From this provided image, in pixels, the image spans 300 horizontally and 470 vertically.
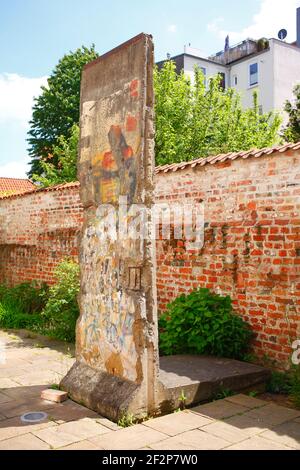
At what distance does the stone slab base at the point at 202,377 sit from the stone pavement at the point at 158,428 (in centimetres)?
13

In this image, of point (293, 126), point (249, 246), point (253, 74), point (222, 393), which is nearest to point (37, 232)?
point (249, 246)

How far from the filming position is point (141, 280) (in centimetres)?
446

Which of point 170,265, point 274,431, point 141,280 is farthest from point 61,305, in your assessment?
point 274,431

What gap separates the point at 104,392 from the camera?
458 cm

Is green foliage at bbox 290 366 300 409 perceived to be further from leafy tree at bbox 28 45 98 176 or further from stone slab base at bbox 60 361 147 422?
leafy tree at bbox 28 45 98 176

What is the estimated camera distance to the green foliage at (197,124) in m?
13.8

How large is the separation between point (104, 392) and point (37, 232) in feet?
21.2

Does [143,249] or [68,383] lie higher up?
[143,249]

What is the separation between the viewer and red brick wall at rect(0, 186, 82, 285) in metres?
9.42

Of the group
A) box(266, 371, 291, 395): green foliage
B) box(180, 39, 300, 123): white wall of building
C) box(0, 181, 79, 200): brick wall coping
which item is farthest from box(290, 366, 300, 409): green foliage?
box(180, 39, 300, 123): white wall of building

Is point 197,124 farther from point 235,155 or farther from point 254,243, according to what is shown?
point 254,243

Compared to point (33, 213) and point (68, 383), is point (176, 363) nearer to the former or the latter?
point (68, 383)

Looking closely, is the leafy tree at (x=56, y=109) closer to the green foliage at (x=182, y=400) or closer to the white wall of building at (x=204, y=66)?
the white wall of building at (x=204, y=66)
